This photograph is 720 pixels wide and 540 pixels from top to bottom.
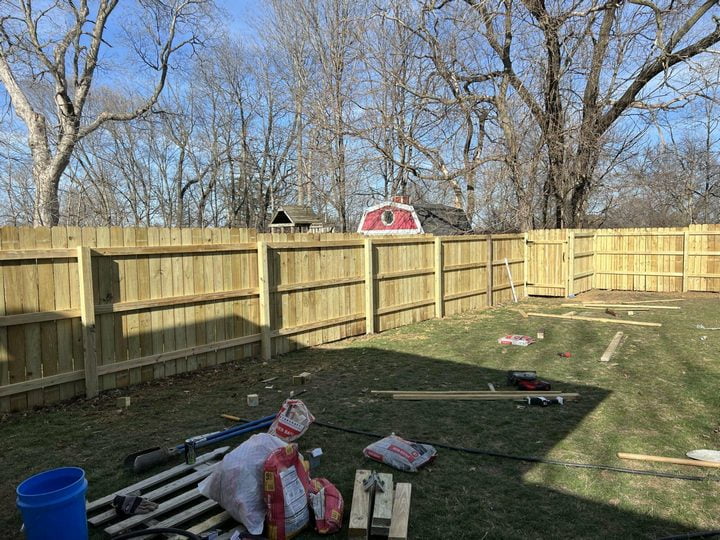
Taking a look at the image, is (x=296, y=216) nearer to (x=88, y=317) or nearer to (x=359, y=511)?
(x=88, y=317)

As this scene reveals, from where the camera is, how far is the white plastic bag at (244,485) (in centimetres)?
271

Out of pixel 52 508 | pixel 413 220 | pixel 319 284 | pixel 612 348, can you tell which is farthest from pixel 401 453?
pixel 413 220

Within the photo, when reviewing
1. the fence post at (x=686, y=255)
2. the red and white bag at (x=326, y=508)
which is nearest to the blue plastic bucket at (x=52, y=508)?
the red and white bag at (x=326, y=508)

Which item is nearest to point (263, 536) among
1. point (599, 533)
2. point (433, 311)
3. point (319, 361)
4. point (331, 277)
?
point (599, 533)

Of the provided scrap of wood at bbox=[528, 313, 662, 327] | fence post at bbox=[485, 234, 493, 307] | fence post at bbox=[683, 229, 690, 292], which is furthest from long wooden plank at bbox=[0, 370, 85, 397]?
fence post at bbox=[683, 229, 690, 292]

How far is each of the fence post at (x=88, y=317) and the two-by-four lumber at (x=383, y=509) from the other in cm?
386

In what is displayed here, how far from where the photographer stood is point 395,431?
440cm

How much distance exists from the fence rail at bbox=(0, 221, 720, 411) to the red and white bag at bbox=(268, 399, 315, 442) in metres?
2.76

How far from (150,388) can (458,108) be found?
46.9ft

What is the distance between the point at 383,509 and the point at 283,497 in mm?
615

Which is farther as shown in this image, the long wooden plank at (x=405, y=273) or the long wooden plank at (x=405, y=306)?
the long wooden plank at (x=405, y=306)

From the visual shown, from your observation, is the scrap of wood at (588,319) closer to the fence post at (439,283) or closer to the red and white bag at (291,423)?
the fence post at (439,283)

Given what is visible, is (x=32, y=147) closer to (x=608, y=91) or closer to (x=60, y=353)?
(x=60, y=353)

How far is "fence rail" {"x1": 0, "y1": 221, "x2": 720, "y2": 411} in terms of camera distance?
16.5 feet
